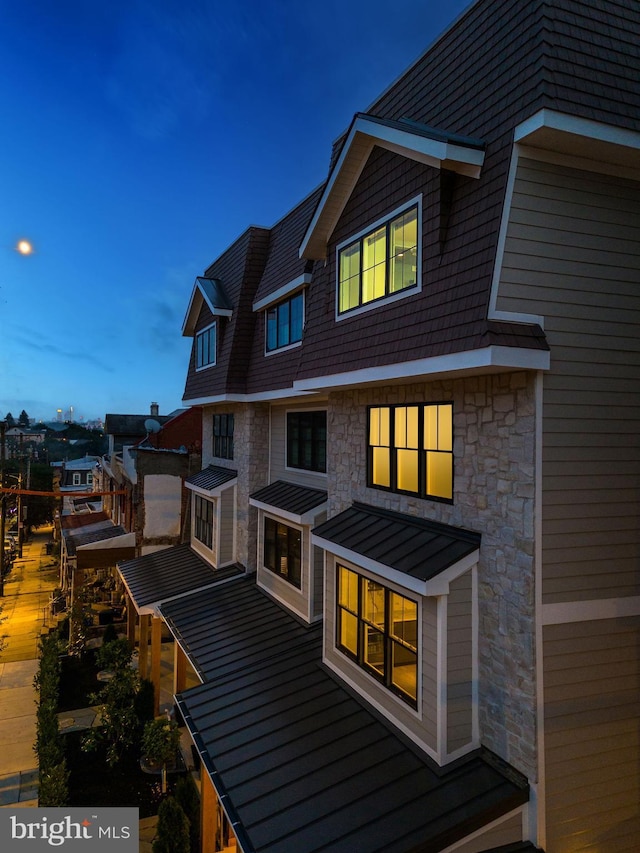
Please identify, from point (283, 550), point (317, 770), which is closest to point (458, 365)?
point (317, 770)

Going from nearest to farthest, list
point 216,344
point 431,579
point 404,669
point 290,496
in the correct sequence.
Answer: point 431,579
point 404,669
point 290,496
point 216,344

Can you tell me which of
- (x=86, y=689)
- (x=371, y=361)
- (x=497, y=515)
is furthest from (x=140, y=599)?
(x=497, y=515)

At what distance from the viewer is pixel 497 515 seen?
5.66 meters

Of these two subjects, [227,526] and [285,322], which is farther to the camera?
[227,526]

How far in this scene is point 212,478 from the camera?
15.1m

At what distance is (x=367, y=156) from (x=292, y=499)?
266 inches

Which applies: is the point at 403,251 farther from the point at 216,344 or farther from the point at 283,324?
the point at 216,344

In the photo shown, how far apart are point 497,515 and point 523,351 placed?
6.06ft

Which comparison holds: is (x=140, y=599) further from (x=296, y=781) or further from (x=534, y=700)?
(x=534, y=700)

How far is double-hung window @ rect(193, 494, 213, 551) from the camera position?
15.2m

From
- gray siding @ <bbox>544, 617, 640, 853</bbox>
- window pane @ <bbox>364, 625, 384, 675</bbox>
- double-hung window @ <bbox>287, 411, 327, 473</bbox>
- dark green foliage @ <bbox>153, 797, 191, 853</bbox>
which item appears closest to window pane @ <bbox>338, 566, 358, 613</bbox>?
window pane @ <bbox>364, 625, 384, 675</bbox>

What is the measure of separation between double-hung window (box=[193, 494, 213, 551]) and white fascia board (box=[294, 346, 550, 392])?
355 inches

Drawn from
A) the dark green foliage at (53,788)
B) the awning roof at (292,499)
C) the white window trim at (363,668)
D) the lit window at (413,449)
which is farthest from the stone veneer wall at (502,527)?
the dark green foliage at (53,788)

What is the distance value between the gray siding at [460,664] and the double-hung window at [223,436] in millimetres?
10287
